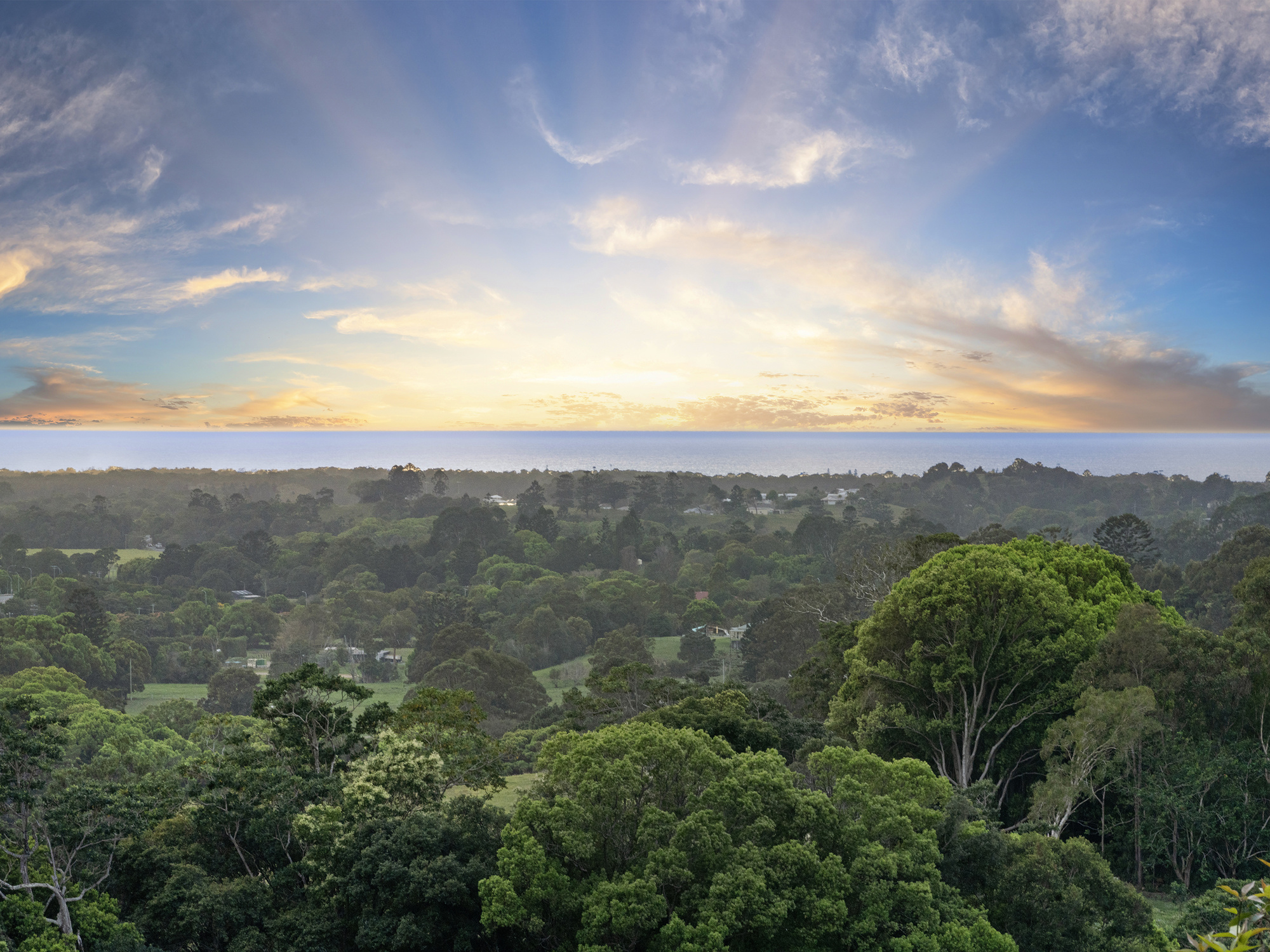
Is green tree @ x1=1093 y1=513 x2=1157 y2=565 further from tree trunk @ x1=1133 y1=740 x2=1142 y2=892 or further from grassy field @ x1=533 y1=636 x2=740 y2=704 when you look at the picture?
tree trunk @ x1=1133 y1=740 x2=1142 y2=892

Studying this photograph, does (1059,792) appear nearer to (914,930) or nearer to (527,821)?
(914,930)

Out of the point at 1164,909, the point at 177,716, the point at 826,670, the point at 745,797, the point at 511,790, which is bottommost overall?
the point at 177,716

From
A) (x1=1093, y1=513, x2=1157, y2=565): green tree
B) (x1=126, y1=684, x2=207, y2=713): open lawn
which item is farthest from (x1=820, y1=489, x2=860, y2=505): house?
(x1=126, y1=684, x2=207, y2=713): open lawn

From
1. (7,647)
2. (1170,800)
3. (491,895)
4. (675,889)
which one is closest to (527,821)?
(491,895)

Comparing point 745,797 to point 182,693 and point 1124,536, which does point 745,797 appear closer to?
point 1124,536

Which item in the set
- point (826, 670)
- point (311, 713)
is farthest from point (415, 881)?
point (826, 670)

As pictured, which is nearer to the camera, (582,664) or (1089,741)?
(1089,741)

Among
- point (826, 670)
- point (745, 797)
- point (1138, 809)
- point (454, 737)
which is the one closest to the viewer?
point (745, 797)

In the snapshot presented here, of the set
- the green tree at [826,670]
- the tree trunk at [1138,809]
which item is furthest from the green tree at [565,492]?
the tree trunk at [1138,809]
